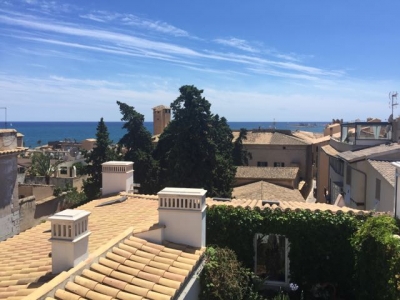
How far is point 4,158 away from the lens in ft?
56.3

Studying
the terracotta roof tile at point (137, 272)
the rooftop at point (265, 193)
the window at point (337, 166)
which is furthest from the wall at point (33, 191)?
the terracotta roof tile at point (137, 272)

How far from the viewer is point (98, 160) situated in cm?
3112

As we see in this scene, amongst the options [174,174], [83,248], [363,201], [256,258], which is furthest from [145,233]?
[174,174]

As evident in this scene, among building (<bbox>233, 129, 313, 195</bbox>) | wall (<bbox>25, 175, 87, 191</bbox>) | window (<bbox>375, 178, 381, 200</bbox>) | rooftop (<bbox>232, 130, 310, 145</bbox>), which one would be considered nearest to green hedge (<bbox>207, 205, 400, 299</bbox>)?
window (<bbox>375, 178, 381, 200</bbox>)

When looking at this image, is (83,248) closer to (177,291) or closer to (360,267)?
(177,291)

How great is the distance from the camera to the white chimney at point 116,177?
14.6m

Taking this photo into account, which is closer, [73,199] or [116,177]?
[116,177]

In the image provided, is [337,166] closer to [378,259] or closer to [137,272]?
[378,259]

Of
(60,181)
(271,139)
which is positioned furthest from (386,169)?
(271,139)

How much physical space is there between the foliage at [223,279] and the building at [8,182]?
11.9 m

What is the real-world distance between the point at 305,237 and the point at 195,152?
1538cm

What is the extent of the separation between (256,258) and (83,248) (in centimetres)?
617

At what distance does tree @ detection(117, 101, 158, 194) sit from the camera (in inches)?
1150

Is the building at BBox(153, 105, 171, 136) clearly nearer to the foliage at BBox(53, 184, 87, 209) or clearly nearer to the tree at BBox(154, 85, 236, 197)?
the foliage at BBox(53, 184, 87, 209)
